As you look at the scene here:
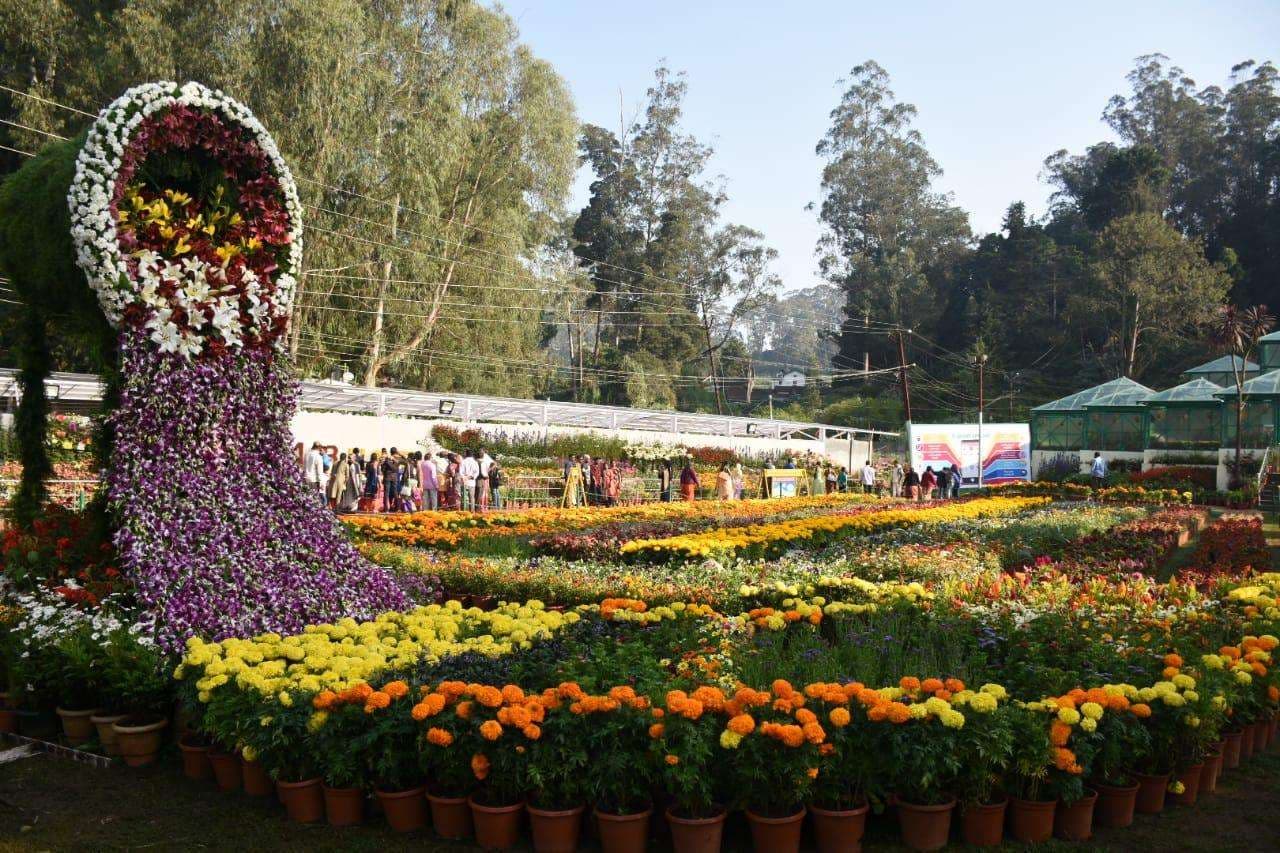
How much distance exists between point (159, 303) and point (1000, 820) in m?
5.81

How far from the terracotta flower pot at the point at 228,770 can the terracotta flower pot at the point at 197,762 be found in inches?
5.4

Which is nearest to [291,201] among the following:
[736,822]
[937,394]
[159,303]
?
[159,303]

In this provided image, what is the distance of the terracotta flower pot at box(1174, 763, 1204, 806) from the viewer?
16.5 feet

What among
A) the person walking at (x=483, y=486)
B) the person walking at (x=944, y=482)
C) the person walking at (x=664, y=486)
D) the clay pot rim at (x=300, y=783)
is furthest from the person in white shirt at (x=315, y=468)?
the person walking at (x=944, y=482)

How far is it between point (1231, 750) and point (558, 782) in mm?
3940

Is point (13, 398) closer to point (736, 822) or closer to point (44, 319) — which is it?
point (44, 319)

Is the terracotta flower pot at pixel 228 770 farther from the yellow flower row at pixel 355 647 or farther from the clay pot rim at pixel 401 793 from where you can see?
the clay pot rim at pixel 401 793

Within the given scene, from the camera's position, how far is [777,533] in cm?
1227

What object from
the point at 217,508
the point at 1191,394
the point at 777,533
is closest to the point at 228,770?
the point at 217,508

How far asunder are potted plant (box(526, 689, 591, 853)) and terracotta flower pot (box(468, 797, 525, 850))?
0.23 feet

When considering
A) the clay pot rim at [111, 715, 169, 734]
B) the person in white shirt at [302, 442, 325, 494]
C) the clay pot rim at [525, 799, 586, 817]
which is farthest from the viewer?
the person in white shirt at [302, 442, 325, 494]

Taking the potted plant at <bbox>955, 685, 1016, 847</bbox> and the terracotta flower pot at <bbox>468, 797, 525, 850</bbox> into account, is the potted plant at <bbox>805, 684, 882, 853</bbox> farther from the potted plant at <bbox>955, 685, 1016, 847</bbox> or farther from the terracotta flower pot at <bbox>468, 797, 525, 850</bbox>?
the terracotta flower pot at <bbox>468, 797, 525, 850</bbox>

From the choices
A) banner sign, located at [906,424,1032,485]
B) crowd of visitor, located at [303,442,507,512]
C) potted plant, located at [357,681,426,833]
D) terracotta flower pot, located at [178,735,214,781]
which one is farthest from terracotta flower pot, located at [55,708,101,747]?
banner sign, located at [906,424,1032,485]

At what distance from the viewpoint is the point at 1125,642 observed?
6.07m
